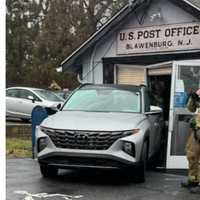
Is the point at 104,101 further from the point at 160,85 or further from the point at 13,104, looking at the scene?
the point at 13,104

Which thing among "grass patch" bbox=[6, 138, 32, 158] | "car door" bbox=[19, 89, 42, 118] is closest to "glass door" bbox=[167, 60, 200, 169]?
"grass patch" bbox=[6, 138, 32, 158]

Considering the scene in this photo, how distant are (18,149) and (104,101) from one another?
4229mm

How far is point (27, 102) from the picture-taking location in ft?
63.5

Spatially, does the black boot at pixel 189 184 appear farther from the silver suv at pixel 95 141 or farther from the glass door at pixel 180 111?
the glass door at pixel 180 111

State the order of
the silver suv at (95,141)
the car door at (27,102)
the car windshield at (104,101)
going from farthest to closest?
1. the car door at (27,102)
2. the car windshield at (104,101)
3. the silver suv at (95,141)

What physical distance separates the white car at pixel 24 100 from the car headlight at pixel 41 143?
35.8ft

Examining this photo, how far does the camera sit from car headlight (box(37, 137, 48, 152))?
8.00 meters

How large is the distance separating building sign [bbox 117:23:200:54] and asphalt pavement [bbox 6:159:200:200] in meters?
4.28

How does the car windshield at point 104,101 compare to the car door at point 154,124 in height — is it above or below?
above

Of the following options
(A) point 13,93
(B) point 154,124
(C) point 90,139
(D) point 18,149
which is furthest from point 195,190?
(A) point 13,93

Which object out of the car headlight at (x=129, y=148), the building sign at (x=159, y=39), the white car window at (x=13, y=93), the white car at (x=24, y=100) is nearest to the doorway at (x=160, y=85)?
the building sign at (x=159, y=39)

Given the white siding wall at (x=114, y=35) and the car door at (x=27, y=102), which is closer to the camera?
the white siding wall at (x=114, y=35)

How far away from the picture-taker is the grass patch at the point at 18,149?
11755mm
